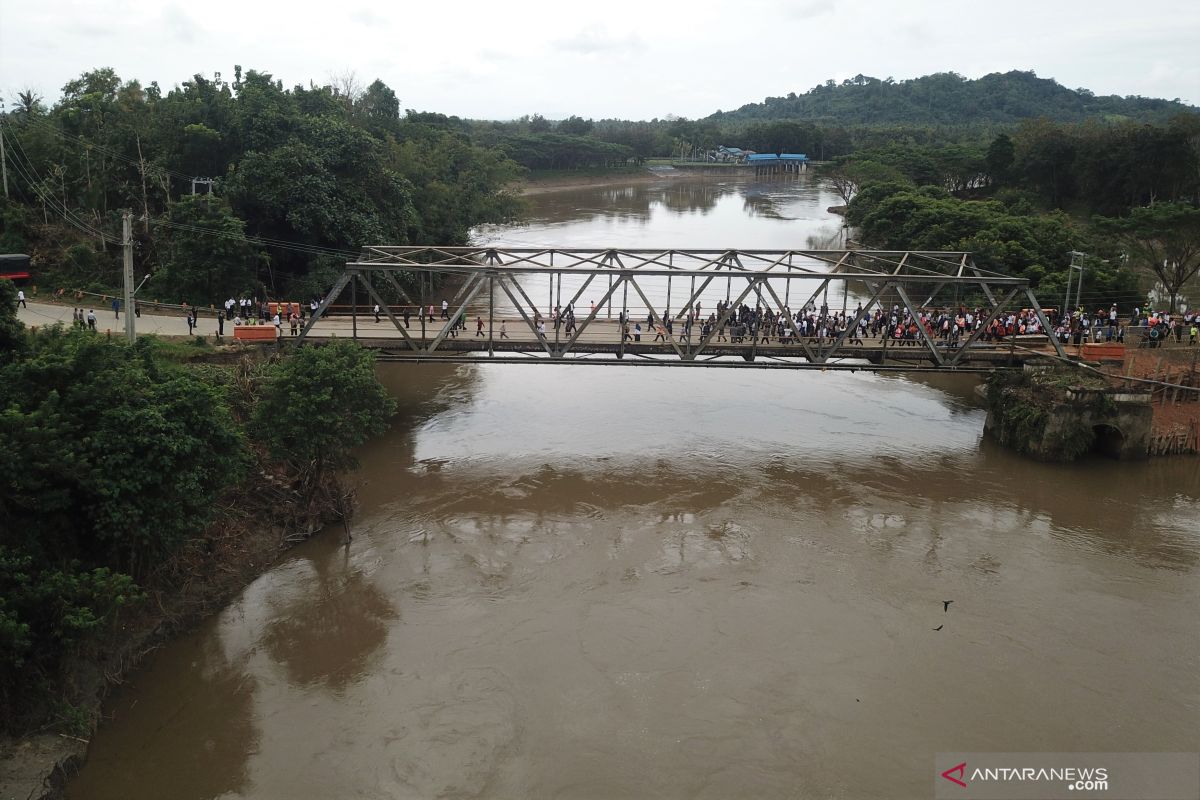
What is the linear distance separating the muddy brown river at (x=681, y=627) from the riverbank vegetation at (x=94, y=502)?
3.59 feet

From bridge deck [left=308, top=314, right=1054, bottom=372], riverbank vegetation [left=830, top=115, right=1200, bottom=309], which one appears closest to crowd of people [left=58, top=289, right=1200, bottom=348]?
bridge deck [left=308, top=314, right=1054, bottom=372]

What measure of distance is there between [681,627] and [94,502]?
34.8 feet

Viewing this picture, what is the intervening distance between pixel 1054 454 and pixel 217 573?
75.3 feet

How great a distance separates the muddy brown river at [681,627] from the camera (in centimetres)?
1335

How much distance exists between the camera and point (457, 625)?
1669 cm

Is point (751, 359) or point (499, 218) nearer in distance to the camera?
point (751, 359)

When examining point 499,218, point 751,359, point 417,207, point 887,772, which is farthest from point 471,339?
point 499,218

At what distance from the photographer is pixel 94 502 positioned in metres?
14.2

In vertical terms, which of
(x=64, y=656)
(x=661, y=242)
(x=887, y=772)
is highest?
(x=661, y=242)

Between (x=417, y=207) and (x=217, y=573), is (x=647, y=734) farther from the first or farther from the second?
(x=417, y=207)

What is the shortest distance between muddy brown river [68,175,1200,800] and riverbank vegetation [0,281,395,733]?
1.09m

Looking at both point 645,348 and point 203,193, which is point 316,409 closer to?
point 645,348

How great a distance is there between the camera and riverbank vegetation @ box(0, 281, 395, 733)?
12.6 m

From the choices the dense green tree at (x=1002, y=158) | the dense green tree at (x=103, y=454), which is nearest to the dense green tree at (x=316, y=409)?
the dense green tree at (x=103, y=454)
